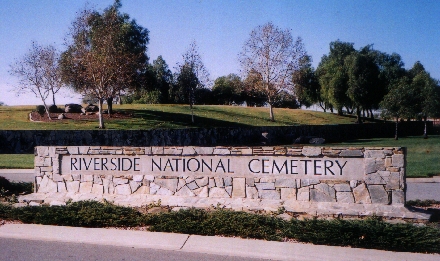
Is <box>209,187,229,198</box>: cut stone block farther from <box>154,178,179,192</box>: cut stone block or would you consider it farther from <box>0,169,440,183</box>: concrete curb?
<box>0,169,440,183</box>: concrete curb

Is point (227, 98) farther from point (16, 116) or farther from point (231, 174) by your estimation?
point (231, 174)

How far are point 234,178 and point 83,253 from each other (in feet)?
11.1

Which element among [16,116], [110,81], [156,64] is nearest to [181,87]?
[110,81]

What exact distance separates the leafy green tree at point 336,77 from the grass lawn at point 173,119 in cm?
370

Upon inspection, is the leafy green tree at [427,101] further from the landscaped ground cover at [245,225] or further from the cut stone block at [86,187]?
the cut stone block at [86,187]

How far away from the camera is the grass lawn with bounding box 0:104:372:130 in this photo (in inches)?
1371

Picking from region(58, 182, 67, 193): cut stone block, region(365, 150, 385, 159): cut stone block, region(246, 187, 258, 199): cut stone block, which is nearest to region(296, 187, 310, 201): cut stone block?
region(246, 187, 258, 199): cut stone block

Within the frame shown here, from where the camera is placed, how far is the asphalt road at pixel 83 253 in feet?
19.2

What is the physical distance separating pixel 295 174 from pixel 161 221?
2732 mm

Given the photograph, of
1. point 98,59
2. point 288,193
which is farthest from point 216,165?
point 98,59

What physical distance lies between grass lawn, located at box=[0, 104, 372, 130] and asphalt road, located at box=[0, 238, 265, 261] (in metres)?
27.7

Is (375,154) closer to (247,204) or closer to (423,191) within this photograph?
(247,204)

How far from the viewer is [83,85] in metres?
37.0

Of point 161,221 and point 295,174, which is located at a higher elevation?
point 295,174
